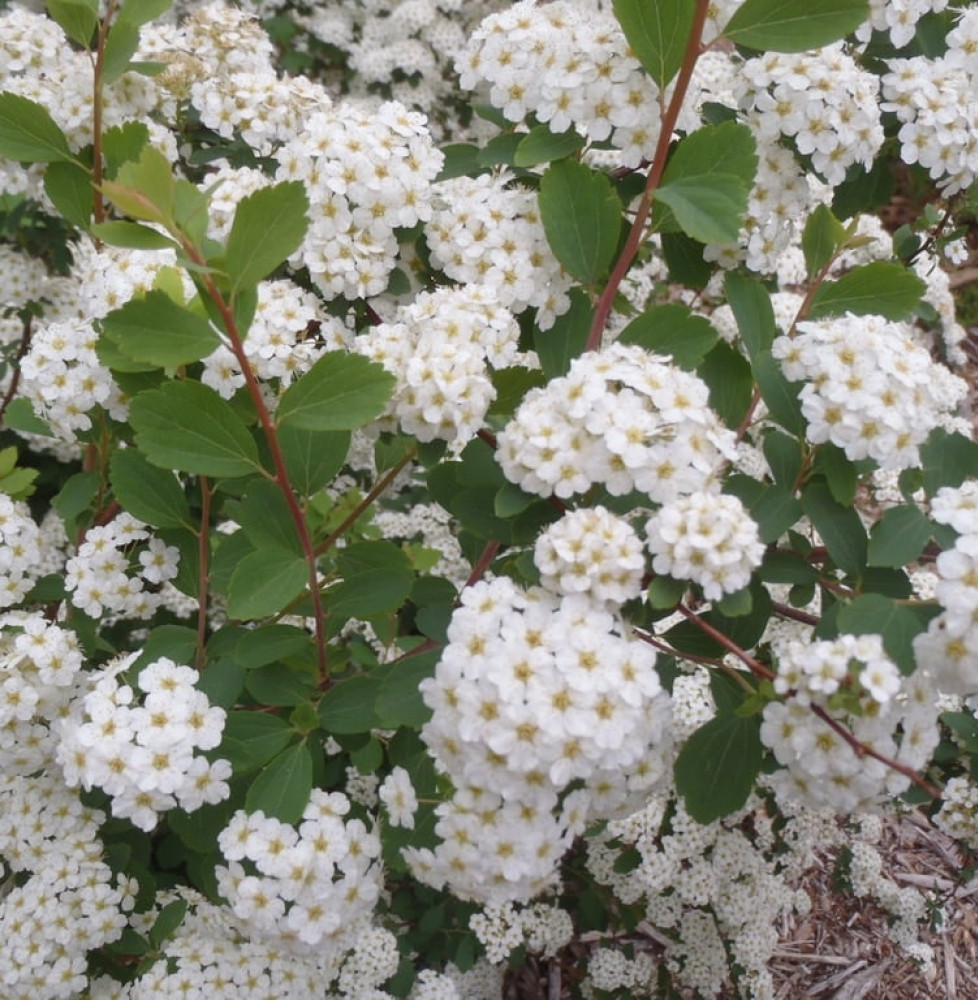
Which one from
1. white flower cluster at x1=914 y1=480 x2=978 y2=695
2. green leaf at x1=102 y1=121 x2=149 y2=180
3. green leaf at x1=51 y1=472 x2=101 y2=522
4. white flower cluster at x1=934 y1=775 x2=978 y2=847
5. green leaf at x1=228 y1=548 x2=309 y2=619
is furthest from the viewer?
white flower cluster at x1=934 y1=775 x2=978 y2=847

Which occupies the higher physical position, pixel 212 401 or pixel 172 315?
pixel 172 315

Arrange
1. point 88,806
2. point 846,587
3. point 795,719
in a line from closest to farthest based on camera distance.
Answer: point 795,719 → point 846,587 → point 88,806

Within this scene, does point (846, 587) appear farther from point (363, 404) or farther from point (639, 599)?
point (363, 404)

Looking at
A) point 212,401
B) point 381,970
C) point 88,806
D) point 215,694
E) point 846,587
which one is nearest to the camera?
point 212,401

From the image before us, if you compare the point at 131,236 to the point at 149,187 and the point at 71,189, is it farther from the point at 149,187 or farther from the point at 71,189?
the point at 71,189

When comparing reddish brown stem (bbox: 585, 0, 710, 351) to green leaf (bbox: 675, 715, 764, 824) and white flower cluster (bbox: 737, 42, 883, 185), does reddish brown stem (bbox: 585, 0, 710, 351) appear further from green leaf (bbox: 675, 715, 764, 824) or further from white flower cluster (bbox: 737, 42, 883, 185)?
green leaf (bbox: 675, 715, 764, 824)

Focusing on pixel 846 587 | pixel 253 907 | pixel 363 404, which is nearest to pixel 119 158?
pixel 363 404

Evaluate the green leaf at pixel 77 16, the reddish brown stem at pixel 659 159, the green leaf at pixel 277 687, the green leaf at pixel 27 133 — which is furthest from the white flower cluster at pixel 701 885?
the green leaf at pixel 77 16

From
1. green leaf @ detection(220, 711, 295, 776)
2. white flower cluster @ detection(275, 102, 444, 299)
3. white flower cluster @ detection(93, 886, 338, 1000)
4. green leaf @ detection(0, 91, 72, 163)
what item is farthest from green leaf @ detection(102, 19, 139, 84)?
white flower cluster @ detection(93, 886, 338, 1000)
